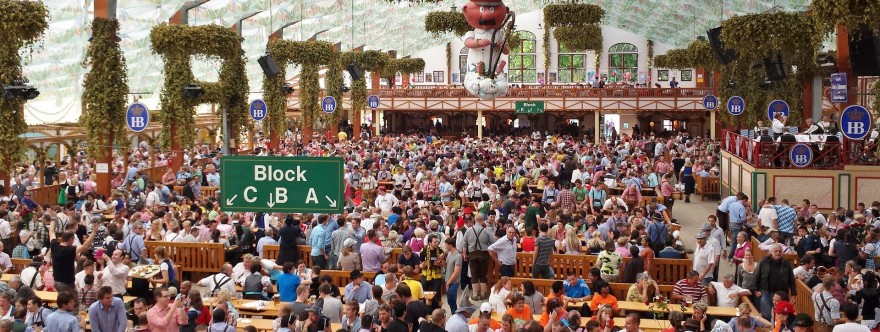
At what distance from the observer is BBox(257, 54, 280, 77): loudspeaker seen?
30891 mm

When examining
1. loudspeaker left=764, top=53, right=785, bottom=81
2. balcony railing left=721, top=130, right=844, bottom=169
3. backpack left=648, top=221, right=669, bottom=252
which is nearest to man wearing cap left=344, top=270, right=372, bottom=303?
backpack left=648, top=221, right=669, bottom=252

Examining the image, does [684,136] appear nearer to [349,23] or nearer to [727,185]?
[349,23]

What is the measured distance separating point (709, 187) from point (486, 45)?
7.52 m

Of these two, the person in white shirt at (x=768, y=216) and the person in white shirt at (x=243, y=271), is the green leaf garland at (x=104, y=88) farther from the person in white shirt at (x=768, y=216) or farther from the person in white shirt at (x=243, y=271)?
the person in white shirt at (x=768, y=216)

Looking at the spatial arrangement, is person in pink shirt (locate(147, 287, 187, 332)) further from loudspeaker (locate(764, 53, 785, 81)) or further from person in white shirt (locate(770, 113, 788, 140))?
loudspeaker (locate(764, 53, 785, 81))

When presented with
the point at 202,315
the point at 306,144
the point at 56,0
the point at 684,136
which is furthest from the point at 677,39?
the point at 202,315

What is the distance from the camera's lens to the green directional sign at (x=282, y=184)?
7.78 meters

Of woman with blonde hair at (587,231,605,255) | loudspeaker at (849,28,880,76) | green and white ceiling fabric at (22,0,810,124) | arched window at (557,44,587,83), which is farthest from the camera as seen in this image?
arched window at (557,44,587,83)

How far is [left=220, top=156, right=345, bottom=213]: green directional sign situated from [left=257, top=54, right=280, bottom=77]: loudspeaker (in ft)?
76.3

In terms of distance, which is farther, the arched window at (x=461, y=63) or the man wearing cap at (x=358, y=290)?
the arched window at (x=461, y=63)

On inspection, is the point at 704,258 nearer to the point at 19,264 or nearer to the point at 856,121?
the point at 856,121

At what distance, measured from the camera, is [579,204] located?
63.7ft

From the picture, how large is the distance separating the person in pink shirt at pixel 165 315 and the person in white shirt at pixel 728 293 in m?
5.56

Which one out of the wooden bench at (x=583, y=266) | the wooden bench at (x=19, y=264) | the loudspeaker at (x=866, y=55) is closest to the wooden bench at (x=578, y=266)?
the wooden bench at (x=583, y=266)
